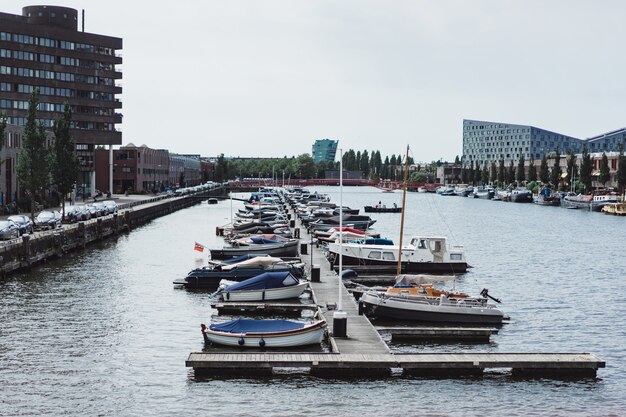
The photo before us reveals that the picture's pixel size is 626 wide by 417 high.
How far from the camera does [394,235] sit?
5113 inches

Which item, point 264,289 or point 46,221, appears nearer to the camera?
point 264,289

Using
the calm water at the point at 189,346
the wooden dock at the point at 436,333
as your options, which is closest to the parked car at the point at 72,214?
the calm water at the point at 189,346

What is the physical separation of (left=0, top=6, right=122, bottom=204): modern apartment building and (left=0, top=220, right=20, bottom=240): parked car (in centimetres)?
8374

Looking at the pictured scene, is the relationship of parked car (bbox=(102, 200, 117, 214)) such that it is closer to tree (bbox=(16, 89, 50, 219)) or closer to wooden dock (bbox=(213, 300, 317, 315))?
tree (bbox=(16, 89, 50, 219))

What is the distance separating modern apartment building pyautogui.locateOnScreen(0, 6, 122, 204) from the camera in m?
164

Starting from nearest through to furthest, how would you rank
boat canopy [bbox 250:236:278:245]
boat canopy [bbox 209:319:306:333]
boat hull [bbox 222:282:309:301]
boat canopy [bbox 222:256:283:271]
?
boat canopy [bbox 209:319:306:333]
boat hull [bbox 222:282:309:301]
boat canopy [bbox 222:256:283:271]
boat canopy [bbox 250:236:278:245]

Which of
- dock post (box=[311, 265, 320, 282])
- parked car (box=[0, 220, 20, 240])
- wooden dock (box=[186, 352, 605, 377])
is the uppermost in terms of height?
parked car (box=[0, 220, 20, 240])

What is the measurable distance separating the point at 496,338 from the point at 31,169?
246 ft

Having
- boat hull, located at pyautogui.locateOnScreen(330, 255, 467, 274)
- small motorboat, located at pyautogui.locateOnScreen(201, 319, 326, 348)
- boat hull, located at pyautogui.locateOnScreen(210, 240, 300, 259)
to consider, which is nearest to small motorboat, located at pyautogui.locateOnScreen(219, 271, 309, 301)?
small motorboat, located at pyautogui.locateOnScreen(201, 319, 326, 348)

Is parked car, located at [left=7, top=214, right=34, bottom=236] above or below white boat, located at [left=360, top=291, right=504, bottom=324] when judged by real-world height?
above

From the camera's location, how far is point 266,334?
142ft

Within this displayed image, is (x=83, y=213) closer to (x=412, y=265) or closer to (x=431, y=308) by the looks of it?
(x=412, y=265)

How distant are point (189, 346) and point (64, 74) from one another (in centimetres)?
13868

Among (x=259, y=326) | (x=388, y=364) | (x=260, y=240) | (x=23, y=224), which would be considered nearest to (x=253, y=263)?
(x=260, y=240)
